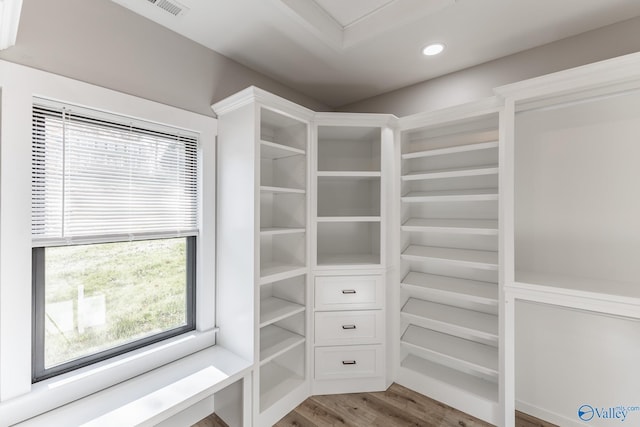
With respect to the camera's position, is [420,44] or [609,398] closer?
[609,398]

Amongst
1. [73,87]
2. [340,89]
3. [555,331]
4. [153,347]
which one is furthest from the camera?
[340,89]

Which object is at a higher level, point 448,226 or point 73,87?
point 73,87

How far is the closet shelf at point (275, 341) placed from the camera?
1897 millimetres

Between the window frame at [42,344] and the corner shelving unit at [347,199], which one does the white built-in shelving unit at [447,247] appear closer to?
the corner shelving unit at [347,199]

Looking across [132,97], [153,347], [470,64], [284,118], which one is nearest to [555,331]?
[470,64]

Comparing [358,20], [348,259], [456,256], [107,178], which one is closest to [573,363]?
[456,256]

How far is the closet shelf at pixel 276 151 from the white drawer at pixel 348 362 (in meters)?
1.53

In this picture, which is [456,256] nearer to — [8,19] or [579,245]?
[579,245]

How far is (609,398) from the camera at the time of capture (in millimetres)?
1718

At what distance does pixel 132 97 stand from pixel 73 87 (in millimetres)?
256

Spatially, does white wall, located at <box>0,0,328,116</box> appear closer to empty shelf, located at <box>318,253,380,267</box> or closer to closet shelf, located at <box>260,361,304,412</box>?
empty shelf, located at <box>318,253,380,267</box>

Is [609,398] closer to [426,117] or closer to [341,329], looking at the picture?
[341,329]

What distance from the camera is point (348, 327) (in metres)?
2.16

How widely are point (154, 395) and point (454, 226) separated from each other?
2131 mm
